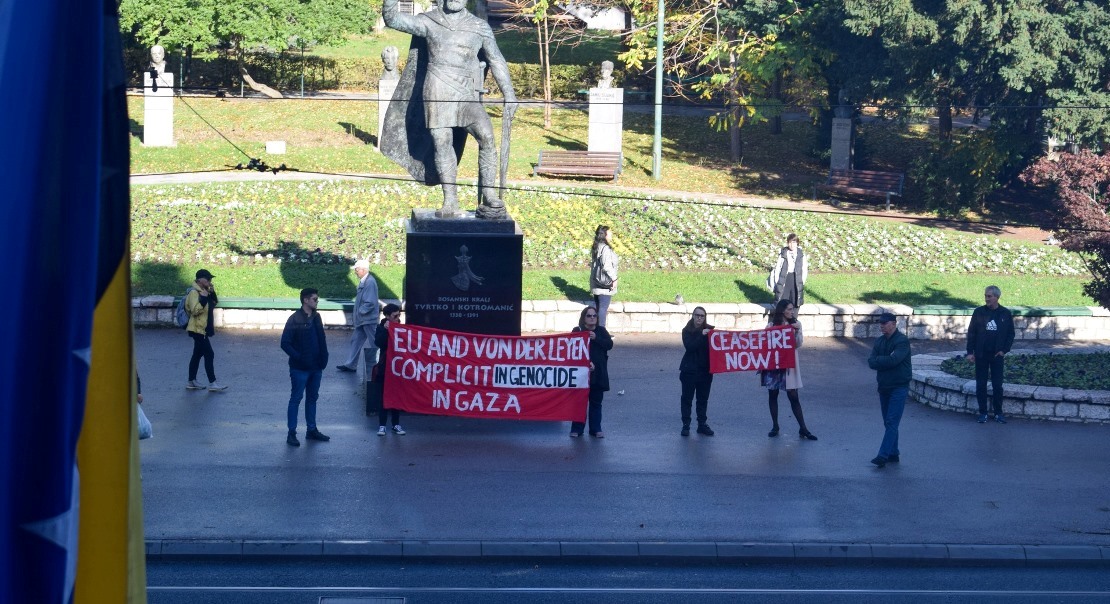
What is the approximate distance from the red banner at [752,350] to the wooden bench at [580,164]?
18.8 meters

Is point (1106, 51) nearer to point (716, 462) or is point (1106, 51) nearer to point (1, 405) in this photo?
point (716, 462)

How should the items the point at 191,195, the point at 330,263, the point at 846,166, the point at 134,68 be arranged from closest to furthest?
the point at 330,263, the point at 191,195, the point at 846,166, the point at 134,68

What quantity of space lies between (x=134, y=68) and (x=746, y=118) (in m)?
20.6

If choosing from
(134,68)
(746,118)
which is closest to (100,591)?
(746,118)

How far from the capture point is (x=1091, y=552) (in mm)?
10648

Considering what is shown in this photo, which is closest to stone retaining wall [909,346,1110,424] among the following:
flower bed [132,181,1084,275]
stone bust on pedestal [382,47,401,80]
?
flower bed [132,181,1084,275]

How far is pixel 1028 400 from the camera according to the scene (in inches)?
589

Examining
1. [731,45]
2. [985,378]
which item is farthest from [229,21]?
[985,378]

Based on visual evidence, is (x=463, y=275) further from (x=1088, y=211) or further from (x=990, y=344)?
(x=1088, y=211)

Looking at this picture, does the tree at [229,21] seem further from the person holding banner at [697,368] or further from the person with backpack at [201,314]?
the person holding banner at [697,368]

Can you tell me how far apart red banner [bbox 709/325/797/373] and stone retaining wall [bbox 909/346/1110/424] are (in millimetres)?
2644

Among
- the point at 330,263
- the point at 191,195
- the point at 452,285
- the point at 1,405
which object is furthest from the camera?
the point at 191,195

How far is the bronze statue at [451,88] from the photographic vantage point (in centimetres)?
1463

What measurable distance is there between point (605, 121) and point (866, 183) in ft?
22.8
